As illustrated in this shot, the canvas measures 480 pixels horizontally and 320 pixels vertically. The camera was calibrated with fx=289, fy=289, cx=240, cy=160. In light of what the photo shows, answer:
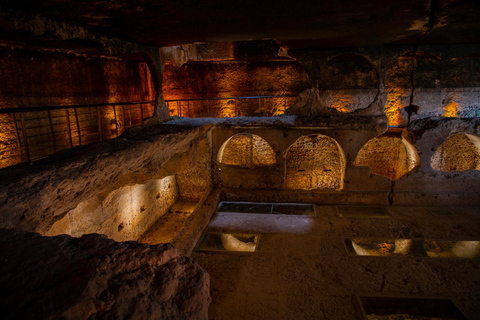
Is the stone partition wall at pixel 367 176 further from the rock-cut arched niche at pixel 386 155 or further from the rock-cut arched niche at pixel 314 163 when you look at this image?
the rock-cut arched niche at pixel 386 155

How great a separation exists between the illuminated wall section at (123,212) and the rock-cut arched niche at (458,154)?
11211 millimetres

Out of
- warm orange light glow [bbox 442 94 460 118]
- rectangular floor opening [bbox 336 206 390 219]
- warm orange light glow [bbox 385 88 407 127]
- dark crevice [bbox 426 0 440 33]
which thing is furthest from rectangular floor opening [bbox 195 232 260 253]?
warm orange light glow [bbox 442 94 460 118]

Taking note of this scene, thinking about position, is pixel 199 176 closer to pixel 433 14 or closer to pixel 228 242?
pixel 228 242

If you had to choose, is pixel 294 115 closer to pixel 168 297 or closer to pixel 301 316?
pixel 301 316

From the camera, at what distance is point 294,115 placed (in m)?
8.70

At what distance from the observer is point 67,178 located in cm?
329

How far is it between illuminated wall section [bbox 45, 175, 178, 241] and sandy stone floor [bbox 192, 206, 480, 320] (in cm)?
227

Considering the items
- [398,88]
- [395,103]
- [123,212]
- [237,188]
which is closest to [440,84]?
[398,88]

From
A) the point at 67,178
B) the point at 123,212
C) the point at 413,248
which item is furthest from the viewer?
the point at 123,212

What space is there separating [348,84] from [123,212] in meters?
11.0

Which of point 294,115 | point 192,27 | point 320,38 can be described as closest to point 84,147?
point 192,27

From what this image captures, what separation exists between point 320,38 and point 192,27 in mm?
3000

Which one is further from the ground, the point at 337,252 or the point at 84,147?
the point at 84,147

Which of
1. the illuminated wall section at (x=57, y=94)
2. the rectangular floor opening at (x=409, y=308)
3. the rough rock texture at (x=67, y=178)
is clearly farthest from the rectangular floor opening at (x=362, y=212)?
the illuminated wall section at (x=57, y=94)
